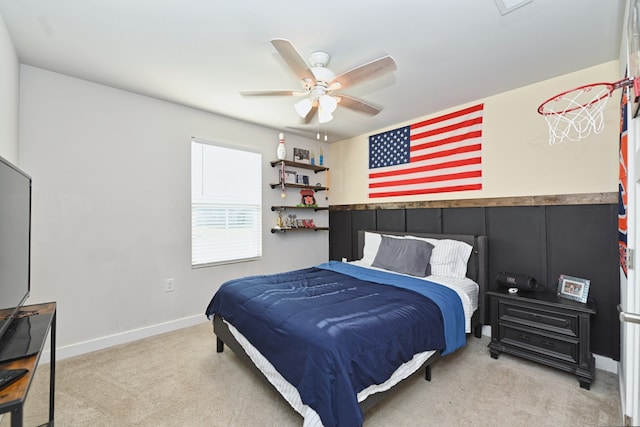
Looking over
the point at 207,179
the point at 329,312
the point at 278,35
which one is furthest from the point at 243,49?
the point at 329,312

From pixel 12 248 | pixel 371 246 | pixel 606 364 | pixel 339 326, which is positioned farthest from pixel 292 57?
pixel 606 364

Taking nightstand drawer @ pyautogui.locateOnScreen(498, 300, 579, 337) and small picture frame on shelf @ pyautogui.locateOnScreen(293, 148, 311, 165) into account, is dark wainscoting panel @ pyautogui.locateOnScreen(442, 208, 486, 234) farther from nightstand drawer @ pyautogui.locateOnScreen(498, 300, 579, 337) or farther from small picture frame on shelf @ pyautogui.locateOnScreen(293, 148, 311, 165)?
small picture frame on shelf @ pyautogui.locateOnScreen(293, 148, 311, 165)

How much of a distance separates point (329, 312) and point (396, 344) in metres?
0.45

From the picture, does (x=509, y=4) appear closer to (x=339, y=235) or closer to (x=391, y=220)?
(x=391, y=220)

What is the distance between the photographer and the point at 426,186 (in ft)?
12.0

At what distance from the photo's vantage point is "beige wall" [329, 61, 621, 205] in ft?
7.79

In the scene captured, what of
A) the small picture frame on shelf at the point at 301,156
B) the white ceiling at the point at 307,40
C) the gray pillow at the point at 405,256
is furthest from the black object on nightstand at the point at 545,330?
the small picture frame on shelf at the point at 301,156

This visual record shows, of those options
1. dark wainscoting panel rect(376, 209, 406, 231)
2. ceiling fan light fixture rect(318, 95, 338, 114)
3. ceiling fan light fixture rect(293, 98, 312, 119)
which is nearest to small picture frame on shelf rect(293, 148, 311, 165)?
dark wainscoting panel rect(376, 209, 406, 231)

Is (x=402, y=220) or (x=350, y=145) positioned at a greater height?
(x=350, y=145)

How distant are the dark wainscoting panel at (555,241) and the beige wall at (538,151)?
0.60 ft

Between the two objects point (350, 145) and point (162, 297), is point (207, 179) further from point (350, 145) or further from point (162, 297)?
point (350, 145)

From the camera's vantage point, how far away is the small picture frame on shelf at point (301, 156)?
436 centimetres

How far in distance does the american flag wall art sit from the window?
1.77 m

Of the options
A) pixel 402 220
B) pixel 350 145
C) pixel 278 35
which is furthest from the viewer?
pixel 350 145
